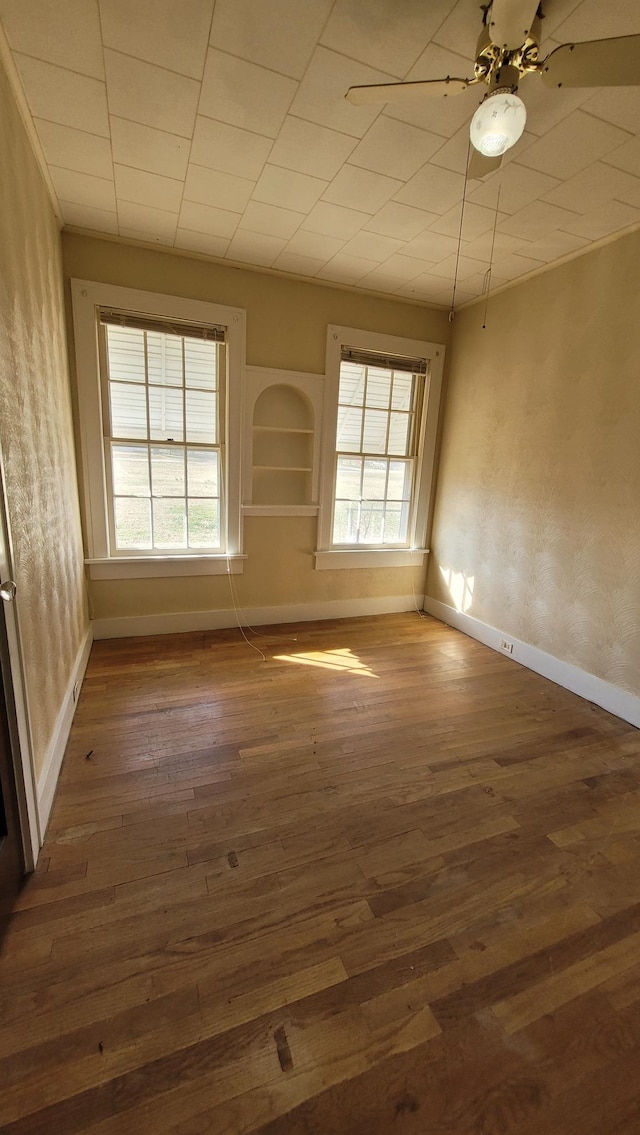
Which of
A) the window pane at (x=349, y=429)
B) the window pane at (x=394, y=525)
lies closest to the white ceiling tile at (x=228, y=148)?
the window pane at (x=349, y=429)

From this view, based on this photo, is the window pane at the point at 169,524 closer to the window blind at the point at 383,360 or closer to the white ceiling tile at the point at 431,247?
the window blind at the point at 383,360

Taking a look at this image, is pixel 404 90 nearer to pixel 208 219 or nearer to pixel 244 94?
pixel 244 94

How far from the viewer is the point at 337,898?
54.7 inches

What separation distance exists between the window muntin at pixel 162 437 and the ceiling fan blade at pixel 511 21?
2.36m

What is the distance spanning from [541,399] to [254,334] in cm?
215

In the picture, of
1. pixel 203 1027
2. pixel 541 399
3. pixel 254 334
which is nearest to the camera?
pixel 203 1027

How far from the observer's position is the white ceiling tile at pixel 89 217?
2.50 metres

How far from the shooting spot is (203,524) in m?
Result: 3.47

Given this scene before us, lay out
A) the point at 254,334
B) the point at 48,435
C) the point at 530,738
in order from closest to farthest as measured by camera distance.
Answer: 1. the point at 48,435
2. the point at 530,738
3. the point at 254,334

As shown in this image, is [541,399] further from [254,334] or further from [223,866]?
[223,866]

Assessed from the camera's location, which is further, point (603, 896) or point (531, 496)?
point (531, 496)

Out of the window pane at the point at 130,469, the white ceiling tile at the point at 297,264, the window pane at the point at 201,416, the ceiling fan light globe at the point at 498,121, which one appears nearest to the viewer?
the ceiling fan light globe at the point at 498,121

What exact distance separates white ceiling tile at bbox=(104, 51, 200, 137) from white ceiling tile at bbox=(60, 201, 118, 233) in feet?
2.93

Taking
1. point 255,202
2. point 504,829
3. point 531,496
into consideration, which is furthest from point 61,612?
point 531,496
